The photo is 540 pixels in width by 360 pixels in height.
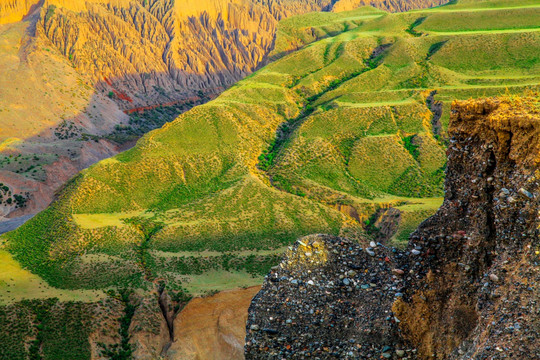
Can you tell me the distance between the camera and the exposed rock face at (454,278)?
38.0 feet

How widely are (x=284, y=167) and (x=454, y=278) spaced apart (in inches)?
1689

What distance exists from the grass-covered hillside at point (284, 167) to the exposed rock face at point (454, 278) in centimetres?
2218

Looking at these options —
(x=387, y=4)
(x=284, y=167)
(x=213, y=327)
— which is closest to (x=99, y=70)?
(x=284, y=167)

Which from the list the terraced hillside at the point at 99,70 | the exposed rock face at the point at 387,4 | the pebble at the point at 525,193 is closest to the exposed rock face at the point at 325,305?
the pebble at the point at 525,193

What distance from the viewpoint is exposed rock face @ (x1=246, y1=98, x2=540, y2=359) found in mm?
11570

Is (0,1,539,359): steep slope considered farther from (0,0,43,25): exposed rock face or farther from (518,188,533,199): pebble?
(0,0,43,25): exposed rock face

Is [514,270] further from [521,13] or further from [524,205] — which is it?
[521,13]

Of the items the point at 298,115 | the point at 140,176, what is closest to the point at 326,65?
the point at 298,115

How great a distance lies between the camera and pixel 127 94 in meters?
109

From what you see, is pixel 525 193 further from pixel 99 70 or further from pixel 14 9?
pixel 14 9

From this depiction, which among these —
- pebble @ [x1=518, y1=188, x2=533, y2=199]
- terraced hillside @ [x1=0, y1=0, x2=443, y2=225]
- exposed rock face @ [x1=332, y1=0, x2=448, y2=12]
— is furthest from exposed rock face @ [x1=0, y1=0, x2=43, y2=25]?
pebble @ [x1=518, y1=188, x2=533, y2=199]

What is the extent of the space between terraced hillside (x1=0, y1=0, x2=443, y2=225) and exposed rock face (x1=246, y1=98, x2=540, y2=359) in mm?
54448

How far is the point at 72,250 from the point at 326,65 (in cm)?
5069

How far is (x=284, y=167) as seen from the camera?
185ft
